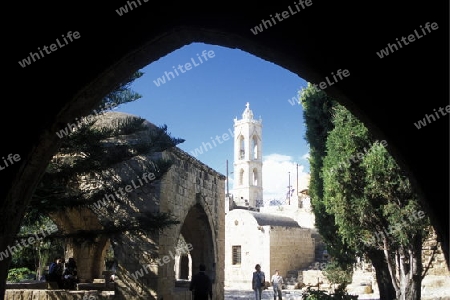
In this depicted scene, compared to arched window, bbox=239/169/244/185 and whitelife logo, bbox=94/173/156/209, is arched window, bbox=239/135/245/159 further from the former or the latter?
whitelife logo, bbox=94/173/156/209

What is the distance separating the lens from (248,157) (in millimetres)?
52656

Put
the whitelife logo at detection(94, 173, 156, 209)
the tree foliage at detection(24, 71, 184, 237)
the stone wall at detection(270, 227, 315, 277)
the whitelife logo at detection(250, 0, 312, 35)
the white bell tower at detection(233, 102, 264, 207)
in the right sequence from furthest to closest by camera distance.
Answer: the white bell tower at detection(233, 102, 264, 207) → the stone wall at detection(270, 227, 315, 277) → the whitelife logo at detection(94, 173, 156, 209) → the tree foliage at detection(24, 71, 184, 237) → the whitelife logo at detection(250, 0, 312, 35)

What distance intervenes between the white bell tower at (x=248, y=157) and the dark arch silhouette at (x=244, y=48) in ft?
163

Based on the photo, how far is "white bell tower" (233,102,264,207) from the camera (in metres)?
52.5

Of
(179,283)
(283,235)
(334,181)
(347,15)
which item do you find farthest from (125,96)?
(283,235)

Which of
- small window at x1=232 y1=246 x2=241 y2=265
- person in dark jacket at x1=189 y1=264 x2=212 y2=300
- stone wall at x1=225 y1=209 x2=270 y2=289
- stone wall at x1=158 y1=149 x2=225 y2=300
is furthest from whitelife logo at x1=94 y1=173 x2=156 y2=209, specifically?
small window at x1=232 y1=246 x2=241 y2=265

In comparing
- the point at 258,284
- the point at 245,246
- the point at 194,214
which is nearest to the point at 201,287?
the point at 258,284

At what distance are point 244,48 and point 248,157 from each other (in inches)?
1979

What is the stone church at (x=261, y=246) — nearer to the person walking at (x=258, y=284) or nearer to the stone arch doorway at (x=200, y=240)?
the stone arch doorway at (x=200, y=240)

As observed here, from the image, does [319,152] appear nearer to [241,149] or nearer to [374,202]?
[374,202]

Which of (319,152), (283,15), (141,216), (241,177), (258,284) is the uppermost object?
(241,177)

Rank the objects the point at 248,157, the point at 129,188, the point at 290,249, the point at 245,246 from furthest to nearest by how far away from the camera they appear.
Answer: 1. the point at 248,157
2. the point at 290,249
3. the point at 245,246
4. the point at 129,188

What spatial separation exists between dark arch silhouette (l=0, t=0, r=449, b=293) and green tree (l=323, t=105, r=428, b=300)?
17.2 ft

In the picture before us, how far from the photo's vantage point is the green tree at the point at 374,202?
7.20 metres
